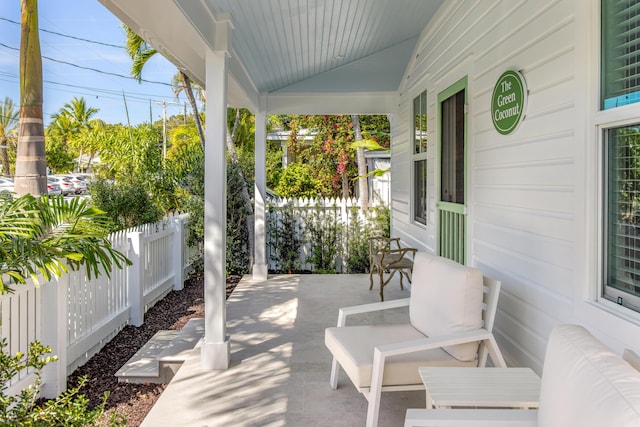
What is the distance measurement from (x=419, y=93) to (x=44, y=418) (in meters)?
5.40

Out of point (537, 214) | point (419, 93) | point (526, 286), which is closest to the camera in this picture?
point (537, 214)

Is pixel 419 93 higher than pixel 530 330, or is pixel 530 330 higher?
pixel 419 93

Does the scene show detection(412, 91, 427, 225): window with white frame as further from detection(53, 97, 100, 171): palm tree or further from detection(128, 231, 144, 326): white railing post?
detection(53, 97, 100, 171): palm tree

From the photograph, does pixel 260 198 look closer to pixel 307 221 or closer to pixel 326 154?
pixel 307 221

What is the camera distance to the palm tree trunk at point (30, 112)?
558cm

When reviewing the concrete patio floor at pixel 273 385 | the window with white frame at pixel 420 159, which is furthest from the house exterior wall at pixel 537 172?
the window with white frame at pixel 420 159

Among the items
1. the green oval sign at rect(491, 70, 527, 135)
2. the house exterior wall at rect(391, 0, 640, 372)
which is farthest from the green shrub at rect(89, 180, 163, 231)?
the green oval sign at rect(491, 70, 527, 135)

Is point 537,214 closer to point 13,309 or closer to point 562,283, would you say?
point 562,283

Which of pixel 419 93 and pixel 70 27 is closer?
pixel 419 93

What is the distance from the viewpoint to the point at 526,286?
317 cm

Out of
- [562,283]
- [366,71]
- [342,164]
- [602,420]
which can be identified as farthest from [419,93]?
[342,164]

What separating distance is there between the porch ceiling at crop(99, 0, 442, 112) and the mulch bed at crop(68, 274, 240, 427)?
2571 millimetres

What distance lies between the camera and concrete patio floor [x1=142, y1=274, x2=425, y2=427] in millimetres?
3000

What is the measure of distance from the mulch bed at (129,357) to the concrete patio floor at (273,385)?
0.97 ft
